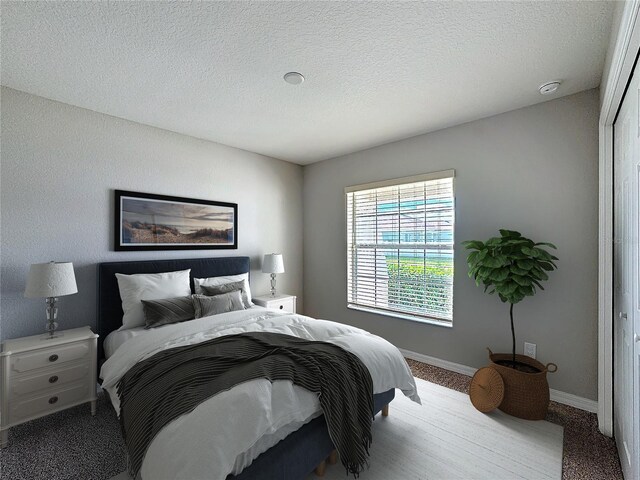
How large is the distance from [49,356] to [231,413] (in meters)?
1.85

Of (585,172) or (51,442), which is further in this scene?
(585,172)

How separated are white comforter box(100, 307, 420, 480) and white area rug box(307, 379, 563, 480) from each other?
0.30 meters

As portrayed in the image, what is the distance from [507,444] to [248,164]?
3939mm

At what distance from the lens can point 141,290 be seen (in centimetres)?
281

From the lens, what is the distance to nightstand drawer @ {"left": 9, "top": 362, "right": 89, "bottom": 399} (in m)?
2.12

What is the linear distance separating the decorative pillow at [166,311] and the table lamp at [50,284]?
58cm

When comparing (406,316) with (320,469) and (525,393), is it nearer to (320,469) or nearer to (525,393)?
(525,393)

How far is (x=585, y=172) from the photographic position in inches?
97.1

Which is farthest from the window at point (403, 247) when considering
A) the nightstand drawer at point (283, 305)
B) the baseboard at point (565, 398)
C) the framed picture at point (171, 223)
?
the framed picture at point (171, 223)

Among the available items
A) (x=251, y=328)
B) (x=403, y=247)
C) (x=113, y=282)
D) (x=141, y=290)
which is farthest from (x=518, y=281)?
(x=113, y=282)

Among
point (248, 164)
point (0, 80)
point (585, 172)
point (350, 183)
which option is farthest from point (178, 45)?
point (585, 172)

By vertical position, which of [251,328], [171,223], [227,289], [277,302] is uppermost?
[171,223]

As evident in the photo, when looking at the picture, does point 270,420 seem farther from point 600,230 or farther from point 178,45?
point 600,230

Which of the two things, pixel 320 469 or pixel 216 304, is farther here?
pixel 216 304
